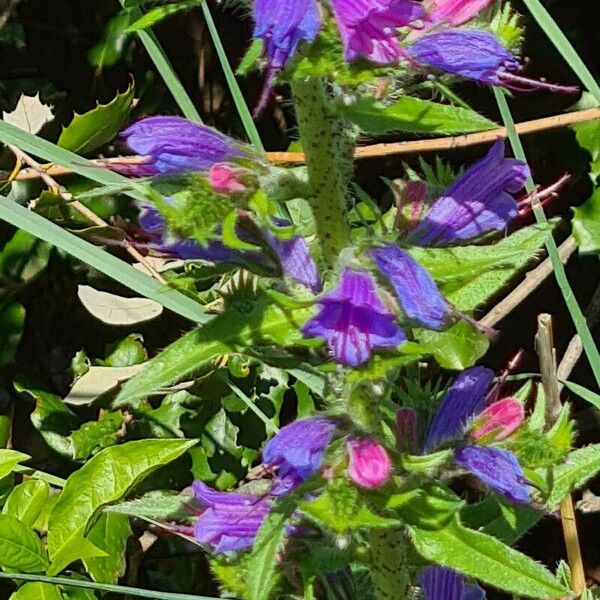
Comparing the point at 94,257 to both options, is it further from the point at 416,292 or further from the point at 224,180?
the point at 416,292

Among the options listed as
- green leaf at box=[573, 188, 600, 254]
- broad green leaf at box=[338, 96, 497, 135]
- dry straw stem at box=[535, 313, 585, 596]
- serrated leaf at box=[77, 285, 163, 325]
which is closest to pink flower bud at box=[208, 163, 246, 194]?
broad green leaf at box=[338, 96, 497, 135]

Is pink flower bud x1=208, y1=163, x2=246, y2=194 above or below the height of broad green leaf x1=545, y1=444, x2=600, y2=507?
above

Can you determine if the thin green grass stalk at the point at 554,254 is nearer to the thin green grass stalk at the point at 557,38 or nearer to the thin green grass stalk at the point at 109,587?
the thin green grass stalk at the point at 557,38

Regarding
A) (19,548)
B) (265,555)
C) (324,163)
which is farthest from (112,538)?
(324,163)

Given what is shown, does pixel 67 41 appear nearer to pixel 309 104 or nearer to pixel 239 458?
pixel 239 458

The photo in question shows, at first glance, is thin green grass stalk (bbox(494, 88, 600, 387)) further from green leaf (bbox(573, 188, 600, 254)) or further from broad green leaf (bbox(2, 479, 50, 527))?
broad green leaf (bbox(2, 479, 50, 527))
